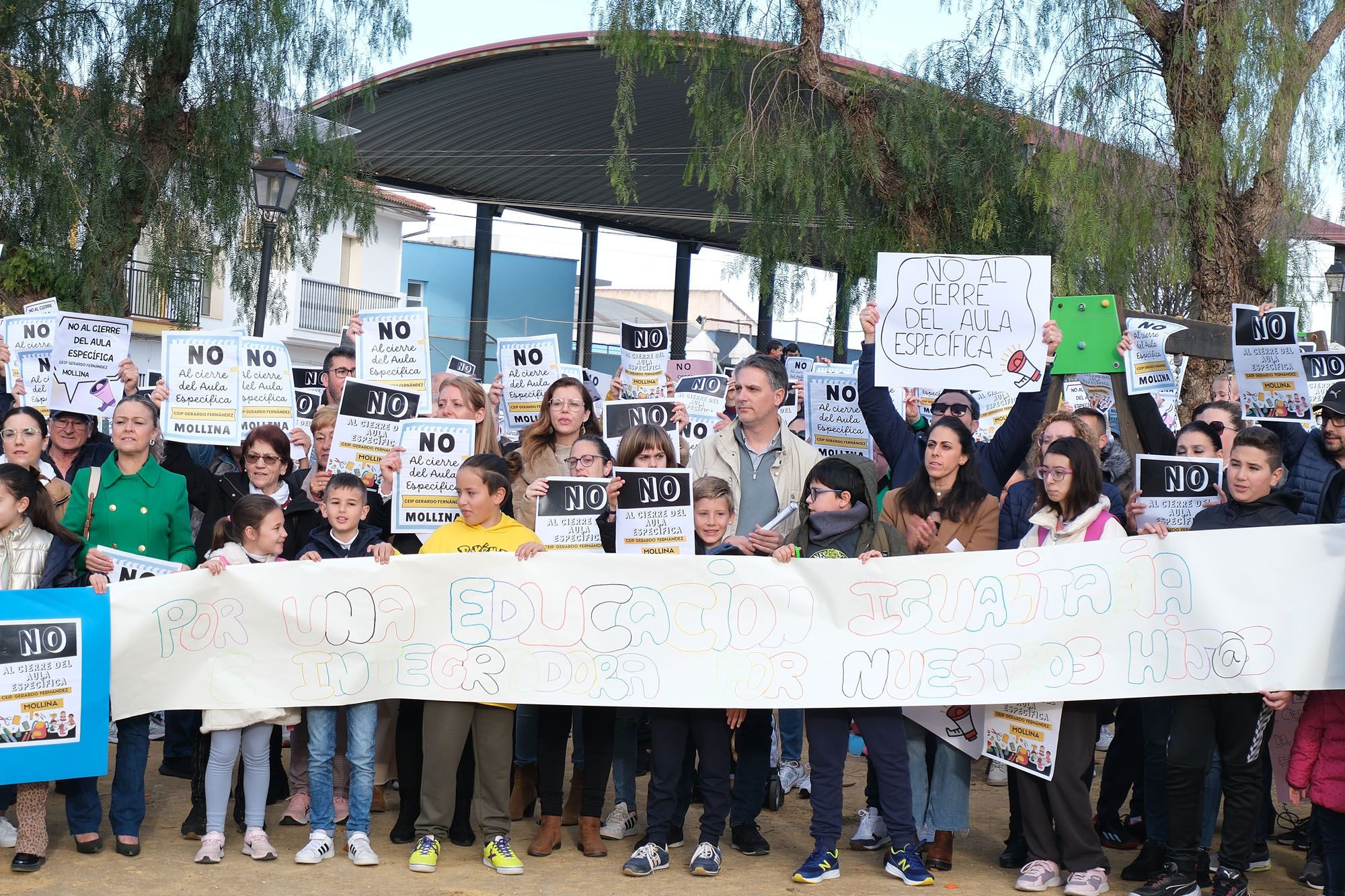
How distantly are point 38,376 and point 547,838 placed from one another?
473 centimetres

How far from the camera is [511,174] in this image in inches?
1106

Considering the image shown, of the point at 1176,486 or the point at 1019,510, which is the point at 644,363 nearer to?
the point at 1019,510

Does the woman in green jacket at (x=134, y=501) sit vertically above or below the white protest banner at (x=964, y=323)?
below

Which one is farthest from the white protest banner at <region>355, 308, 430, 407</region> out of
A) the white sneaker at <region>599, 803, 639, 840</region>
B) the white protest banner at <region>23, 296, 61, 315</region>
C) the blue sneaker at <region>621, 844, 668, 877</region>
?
the blue sneaker at <region>621, 844, 668, 877</region>

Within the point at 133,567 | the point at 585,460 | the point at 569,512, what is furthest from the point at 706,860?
the point at 133,567

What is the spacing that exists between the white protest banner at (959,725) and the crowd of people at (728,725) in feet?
0.16

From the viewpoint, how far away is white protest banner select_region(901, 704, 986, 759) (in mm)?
5859

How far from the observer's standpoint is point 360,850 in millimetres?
5754

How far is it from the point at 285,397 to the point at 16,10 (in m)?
8.36

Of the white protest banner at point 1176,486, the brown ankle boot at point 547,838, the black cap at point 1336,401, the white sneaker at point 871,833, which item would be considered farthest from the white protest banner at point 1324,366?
the brown ankle boot at point 547,838

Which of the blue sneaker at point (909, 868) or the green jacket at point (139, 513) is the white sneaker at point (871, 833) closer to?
the blue sneaker at point (909, 868)

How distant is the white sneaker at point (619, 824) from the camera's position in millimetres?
6309

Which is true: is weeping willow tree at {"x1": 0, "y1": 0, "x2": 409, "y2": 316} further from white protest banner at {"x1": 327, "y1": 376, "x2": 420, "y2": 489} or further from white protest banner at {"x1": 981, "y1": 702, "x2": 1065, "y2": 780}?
white protest banner at {"x1": 981, "y1": 702, "x2": 1065, "y2": 780}

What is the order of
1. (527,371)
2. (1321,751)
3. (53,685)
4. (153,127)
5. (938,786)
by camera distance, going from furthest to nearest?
(153,127), (527,371), (938,786), (53,685), (1321,751)
